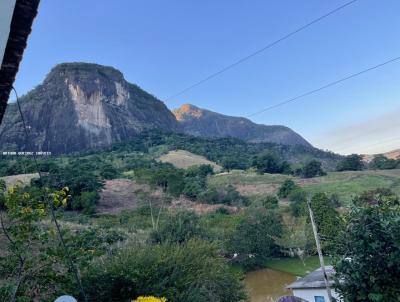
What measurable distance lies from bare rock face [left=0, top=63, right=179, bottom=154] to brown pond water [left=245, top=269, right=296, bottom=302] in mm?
72586

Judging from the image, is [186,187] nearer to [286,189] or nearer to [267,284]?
[286,189]

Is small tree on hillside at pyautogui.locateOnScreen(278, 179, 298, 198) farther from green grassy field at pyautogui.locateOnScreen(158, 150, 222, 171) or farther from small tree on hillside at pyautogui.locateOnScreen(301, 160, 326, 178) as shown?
green grassy field at pyautogui.locateOnScreen(158, 150, 222, 171)

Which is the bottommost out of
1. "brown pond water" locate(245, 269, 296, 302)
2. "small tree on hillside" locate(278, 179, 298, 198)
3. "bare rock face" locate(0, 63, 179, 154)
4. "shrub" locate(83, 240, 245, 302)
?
"brown pond water" locate(245, 269, 296, 302)

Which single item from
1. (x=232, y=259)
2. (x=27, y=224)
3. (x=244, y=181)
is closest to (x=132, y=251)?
(x=27, y=224)

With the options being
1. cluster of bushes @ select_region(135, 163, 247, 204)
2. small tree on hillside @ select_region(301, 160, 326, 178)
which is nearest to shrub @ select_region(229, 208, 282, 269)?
cluster of bushes @ select_region(135, 163, 247, 204)

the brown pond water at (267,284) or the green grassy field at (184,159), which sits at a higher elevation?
the green grassy field at (184,159)

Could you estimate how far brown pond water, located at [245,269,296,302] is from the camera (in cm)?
2511

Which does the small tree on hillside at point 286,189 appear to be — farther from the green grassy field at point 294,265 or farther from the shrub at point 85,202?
the shrub at point 85,202

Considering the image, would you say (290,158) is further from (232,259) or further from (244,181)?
(232,259)

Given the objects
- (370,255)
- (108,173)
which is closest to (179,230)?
(370,255)

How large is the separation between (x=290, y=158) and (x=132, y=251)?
97.8 meters

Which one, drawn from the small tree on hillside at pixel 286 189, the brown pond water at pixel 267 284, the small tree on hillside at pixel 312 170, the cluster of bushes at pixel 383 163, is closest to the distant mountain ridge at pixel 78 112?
the small tree on hillside at pixel 312 170

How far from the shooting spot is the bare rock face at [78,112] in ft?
321

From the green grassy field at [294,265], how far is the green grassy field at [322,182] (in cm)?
1748
